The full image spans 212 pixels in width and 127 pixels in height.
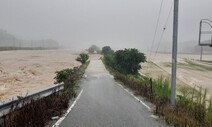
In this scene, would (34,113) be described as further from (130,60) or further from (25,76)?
(25,76)

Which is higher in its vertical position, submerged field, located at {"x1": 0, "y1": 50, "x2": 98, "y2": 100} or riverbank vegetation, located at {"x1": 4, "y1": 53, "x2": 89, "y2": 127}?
riverbank vegetation, located at {"x1": 4, "y1": 53, "x2": 89, "y2": 127}

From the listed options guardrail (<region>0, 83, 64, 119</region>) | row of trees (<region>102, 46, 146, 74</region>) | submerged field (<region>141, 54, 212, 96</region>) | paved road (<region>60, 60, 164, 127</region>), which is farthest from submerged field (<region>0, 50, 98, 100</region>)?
submerged field (<region>141, 54, 212, 96</region>)

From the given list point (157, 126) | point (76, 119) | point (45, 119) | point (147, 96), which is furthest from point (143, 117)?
point (147, 96)

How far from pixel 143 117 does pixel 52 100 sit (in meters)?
3.66

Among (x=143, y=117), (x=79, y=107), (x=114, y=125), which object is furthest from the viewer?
(x=79, y=107)

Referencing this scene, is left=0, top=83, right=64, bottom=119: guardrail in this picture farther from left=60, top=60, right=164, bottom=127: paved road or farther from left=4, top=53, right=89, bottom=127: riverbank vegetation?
left=60, top=60, right=164, bottom=127: paved road

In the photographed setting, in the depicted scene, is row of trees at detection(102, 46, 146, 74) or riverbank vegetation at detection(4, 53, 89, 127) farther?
row of trees at detection(102, 46, 146, 74)

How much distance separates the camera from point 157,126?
1063 centimetres

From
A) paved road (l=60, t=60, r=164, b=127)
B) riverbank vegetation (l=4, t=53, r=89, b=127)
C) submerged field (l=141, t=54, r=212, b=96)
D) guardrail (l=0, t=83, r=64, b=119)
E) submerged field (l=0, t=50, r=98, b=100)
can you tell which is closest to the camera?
guardrail (l=0, t=83, r=64, b=119)

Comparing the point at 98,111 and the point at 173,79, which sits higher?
the point at 173,79

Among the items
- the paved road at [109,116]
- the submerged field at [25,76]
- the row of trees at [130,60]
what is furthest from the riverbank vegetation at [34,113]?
the row of trees at [130,60]

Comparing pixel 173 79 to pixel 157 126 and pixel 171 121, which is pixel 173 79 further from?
pixel 157 126

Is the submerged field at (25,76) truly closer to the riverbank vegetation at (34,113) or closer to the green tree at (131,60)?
the riverbank vegetation at (34,113)

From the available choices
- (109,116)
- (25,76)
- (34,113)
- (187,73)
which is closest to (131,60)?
(25,76)
